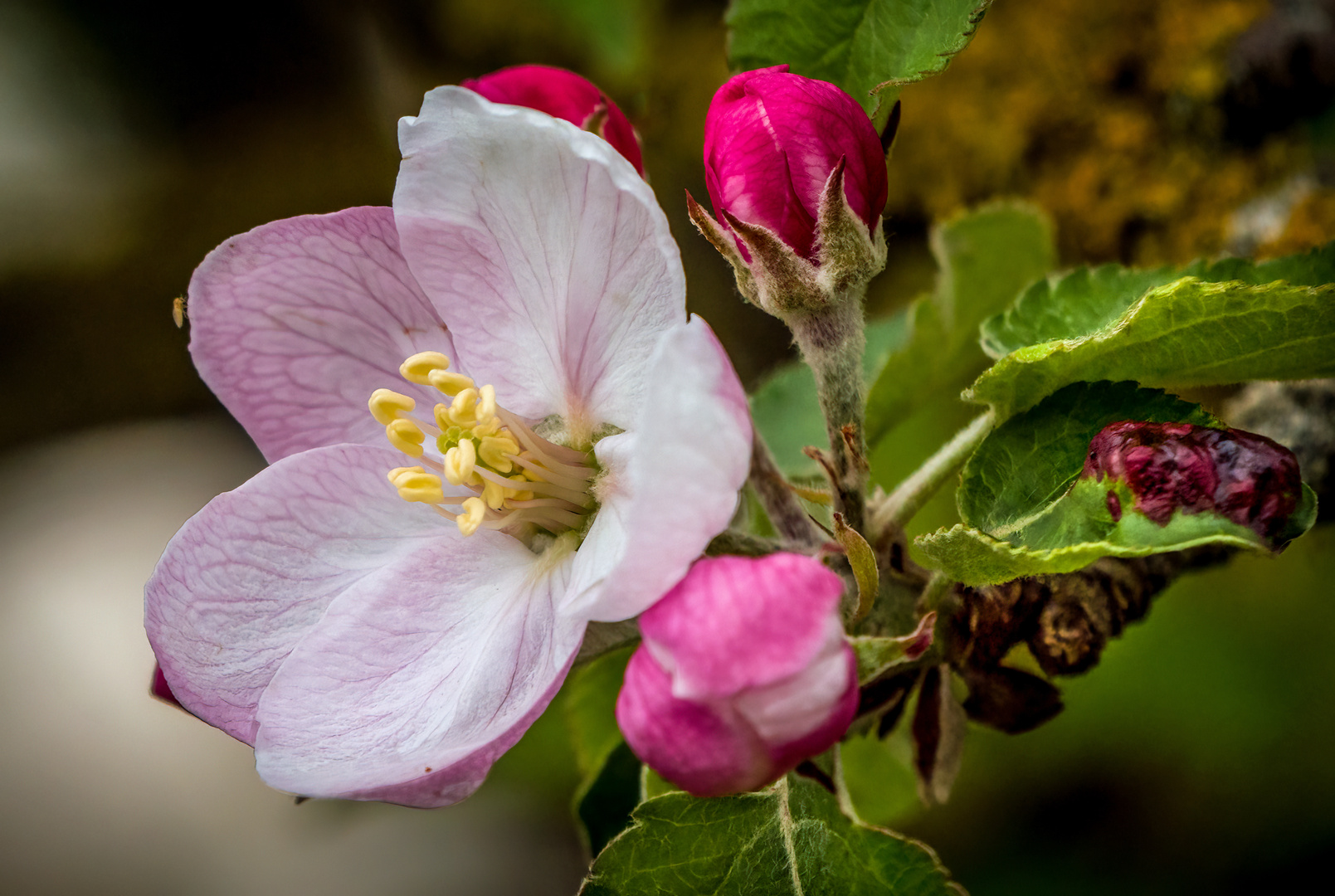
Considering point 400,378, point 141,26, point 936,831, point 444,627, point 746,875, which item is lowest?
point 936,831

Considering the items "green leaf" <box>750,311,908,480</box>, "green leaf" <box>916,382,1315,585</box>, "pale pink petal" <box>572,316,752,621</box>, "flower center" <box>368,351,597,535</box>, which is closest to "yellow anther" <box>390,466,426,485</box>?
"flower center" <box>368,351,597,535</box>

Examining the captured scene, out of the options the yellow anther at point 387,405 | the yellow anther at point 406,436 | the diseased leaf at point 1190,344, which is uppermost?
the diseased leaf at point 1190,344

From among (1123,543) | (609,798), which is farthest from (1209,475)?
(609,798)

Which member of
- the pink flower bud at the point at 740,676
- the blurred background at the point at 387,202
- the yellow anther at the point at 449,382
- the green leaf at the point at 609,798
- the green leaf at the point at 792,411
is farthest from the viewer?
the blurred background at the point at 387,202

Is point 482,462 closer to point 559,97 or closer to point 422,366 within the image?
Answer: point 422,366

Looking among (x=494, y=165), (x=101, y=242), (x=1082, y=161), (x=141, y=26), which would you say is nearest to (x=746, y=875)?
(x=494, y=165)

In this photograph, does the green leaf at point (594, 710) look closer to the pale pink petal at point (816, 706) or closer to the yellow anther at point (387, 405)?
the yellow anther at point (387, 405)

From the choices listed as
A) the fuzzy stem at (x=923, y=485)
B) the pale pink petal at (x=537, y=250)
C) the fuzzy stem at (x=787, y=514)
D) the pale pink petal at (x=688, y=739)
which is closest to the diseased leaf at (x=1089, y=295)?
the fuzzy stem at (x=923, y=485)

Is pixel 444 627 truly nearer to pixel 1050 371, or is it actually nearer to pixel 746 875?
pixel 746 875
